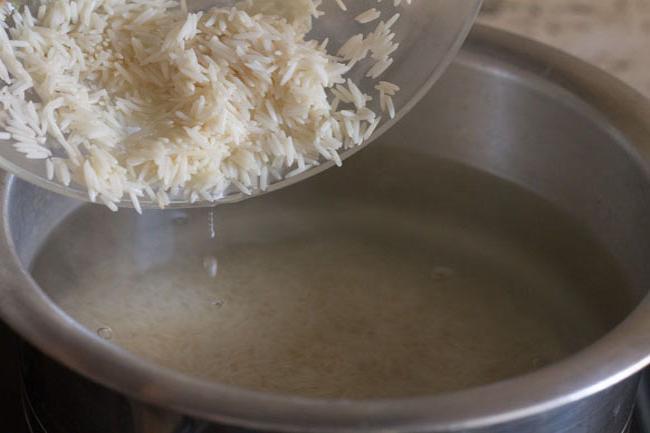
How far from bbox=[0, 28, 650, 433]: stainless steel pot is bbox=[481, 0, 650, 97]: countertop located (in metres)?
0.34

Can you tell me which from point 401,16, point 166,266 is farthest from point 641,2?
point 166,266

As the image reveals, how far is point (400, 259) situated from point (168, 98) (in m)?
0.42

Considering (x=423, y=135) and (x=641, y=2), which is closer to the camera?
(x=423, y=135)

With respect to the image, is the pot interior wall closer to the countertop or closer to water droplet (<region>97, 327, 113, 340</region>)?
water droplet (<region>97, 327, 113, 340</region>)

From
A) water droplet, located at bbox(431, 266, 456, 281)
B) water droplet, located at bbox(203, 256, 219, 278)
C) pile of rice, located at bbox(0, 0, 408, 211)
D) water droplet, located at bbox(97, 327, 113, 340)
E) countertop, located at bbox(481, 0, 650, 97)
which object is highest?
pile of rice, located at bbox(0, 0, 408, 211)

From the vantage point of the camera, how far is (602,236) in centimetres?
97

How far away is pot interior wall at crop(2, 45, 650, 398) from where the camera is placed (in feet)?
3.04

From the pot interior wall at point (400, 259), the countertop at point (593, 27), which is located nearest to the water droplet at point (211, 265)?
the pot interior wall at point (400, 259)

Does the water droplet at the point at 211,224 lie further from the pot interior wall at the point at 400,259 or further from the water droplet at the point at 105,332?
the water droplet at the point at 105,332

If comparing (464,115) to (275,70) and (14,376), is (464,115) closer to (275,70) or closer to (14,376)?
(275,70)

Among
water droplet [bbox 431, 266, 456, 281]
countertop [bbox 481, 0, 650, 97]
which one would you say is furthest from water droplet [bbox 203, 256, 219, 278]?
countertop [bbox 481, 0, 650, 97]

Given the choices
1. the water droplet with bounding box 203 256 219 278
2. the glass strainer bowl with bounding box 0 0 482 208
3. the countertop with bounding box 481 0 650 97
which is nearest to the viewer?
the glass strainer bowl with bounding box 0 0 482 208

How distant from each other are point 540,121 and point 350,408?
55 centimetres

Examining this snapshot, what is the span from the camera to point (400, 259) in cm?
108
